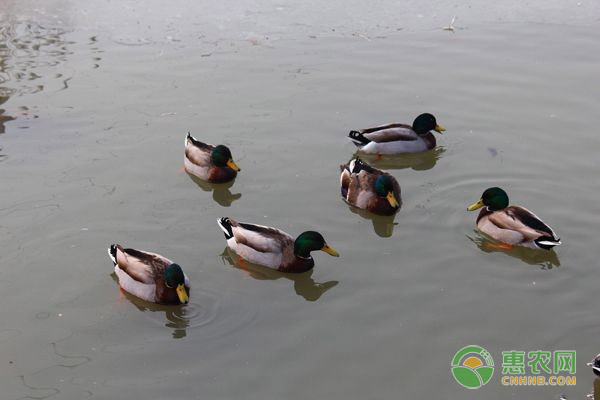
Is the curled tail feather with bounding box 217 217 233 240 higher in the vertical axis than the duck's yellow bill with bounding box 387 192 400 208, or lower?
lower

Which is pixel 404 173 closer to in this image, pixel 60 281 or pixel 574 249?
pixel 574 249

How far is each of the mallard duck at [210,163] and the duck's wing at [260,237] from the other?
73.3 inches

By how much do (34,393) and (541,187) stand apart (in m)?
7.08

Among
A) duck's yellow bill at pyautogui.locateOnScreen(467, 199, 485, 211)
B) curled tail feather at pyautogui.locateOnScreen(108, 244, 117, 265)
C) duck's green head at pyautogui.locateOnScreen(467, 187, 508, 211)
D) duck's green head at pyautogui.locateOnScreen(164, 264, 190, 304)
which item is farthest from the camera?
duck's yellow bill at pyautogui.locateOnScreen(467, 199, 485, 211)

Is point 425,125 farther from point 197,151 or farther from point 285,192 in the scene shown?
point 197,151

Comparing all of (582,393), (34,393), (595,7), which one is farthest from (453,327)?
(595,7)

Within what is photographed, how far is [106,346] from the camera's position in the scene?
841 centimetres

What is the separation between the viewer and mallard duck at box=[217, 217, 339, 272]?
9.66m

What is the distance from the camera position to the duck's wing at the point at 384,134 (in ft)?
41.3

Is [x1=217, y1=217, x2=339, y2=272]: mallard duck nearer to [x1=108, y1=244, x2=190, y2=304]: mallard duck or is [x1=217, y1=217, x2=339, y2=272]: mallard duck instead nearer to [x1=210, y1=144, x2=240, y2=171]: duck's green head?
[x1=108, y1=244, x2=190, y2=304]: mallard duck

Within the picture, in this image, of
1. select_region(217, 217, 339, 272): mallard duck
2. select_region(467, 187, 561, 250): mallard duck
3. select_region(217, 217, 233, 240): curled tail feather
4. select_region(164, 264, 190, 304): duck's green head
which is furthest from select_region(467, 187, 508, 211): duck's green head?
select_region(164, 264, 190, 304): duck's green head

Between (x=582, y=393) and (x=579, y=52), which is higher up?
(x=579, y=52)

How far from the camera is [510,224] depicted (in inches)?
401

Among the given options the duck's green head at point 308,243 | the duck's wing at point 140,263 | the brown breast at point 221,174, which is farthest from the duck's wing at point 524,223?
the duck's wing at point 140,263
